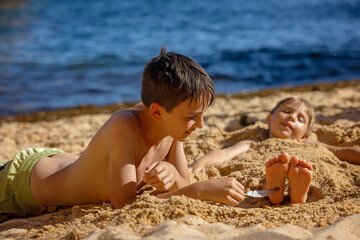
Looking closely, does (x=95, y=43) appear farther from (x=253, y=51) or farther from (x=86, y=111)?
(x=86, y=111)

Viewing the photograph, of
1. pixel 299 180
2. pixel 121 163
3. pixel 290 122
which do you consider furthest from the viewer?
pixel 290 122

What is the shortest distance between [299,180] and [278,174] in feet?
0.46

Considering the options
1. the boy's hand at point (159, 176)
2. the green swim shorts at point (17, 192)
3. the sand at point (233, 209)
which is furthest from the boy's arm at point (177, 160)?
the green swim shorts at point (17, 192)

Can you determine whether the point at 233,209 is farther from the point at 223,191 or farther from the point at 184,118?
the point at 184,118

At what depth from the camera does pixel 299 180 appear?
2.53 m

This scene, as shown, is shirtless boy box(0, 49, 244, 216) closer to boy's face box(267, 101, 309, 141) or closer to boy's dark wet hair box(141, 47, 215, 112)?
boy's dark wet hair box(141, 47, 215, 112)

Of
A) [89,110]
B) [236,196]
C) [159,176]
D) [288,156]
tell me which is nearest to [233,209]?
[236,196]

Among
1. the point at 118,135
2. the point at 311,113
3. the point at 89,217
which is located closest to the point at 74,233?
the point at 89,217

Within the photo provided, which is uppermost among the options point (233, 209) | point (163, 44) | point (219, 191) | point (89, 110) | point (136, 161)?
point (163, 44)

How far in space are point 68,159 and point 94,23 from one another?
18537mm

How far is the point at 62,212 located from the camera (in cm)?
269

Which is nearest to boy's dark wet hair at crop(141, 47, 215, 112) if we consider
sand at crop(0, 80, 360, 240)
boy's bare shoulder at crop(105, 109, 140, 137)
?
boy's bare shoulder at crop(105, 109, 140, 137)

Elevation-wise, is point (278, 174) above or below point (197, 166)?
above

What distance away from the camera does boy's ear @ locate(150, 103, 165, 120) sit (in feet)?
7.76
